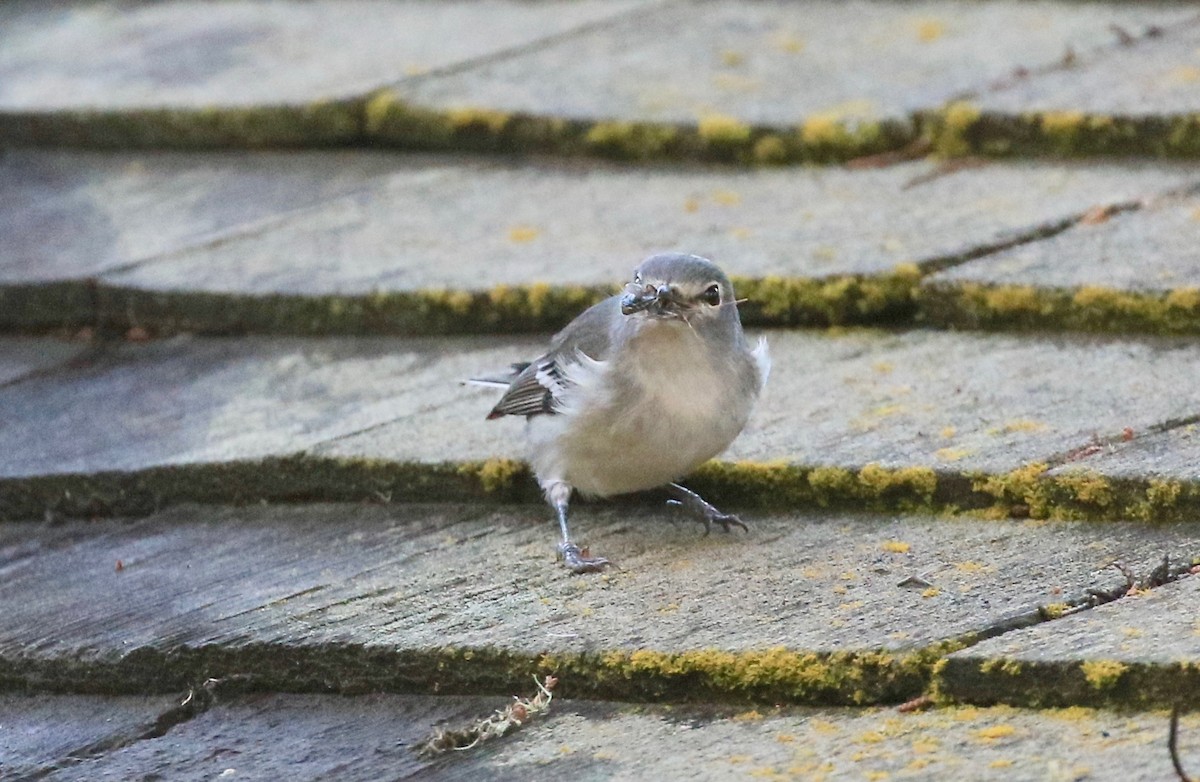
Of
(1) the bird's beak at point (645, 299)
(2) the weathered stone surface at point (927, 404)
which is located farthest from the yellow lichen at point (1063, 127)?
(1) the bird's beak at point (645, 299)

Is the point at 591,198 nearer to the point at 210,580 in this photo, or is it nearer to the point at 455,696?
the point at 210,580

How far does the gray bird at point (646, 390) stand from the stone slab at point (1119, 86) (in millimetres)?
1217

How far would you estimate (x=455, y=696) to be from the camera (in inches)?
103

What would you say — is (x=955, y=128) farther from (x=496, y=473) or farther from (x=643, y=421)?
(x=496, y=473)

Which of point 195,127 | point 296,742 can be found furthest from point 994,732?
point 195,127

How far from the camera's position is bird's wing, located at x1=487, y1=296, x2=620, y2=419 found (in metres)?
3.35

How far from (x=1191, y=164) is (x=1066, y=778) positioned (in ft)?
7.42

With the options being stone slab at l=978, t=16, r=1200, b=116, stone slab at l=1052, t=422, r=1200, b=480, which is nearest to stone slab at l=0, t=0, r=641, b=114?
stone slab at l=978, t=16, r=1200, b=116

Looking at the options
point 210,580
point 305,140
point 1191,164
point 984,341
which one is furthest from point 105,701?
point 1191,164

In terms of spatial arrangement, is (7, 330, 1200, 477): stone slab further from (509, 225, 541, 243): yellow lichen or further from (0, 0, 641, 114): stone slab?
(0, 0, 641, 114): stone slab

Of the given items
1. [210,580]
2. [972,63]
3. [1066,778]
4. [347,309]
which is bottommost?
[1066,778]

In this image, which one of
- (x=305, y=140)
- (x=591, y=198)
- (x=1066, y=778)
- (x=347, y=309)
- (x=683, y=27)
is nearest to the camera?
(x=1066, y=778)

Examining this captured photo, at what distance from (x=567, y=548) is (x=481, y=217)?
1.40 m

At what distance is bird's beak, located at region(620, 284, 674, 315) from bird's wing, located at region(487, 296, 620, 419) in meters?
0.18
